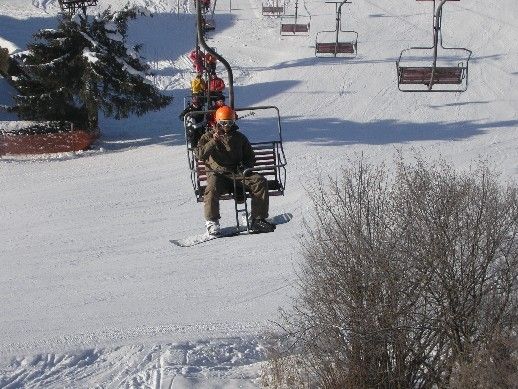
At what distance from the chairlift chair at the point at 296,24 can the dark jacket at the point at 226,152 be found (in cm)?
2418

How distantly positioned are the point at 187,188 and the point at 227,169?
1427 cm

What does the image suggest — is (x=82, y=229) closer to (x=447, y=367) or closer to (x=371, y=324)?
(x=371, y=324)

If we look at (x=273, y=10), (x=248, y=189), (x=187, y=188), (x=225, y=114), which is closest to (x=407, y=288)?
(x=187, y=188)

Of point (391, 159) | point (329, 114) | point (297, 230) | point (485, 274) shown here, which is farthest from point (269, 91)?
point (485, 274)

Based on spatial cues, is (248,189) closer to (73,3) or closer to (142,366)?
(142,366)

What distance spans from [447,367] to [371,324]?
6.81 feet

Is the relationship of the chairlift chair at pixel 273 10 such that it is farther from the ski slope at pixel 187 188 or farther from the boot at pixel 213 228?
the boot at pixel 213 228

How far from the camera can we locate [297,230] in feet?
78.6

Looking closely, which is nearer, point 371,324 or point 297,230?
point 371,324

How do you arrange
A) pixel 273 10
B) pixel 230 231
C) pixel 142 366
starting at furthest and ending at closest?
pixel 273 10 < pixel 142 366 < pixel 230 231

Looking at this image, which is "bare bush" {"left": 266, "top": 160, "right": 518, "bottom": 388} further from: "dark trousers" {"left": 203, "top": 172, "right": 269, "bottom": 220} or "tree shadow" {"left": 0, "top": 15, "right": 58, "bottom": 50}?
"tree shadow" {"left": 0, "top": 15, "right": 58, "bottom": 50}

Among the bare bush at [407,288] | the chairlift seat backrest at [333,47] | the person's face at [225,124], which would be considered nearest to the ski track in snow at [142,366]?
the bare bush at [407,288]

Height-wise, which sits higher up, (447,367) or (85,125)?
(85,125)

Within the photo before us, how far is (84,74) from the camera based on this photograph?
89.1ft
